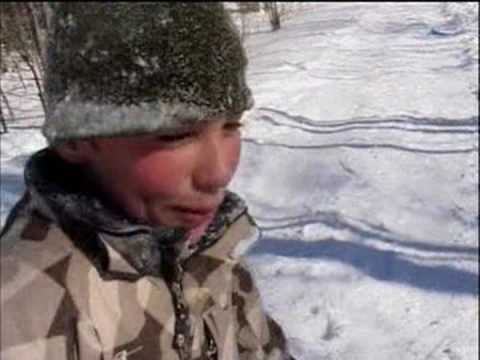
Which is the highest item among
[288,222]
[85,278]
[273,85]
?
[85,278]

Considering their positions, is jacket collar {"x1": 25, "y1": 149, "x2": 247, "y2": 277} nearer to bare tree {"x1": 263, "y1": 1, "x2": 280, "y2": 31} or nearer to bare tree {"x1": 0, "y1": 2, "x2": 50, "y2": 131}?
bare tree {"x1": 0, "y1": 2, "x2": 50, "y2": 131}

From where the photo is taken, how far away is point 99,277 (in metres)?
1.09

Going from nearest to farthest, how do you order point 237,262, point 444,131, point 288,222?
point 237,262 < point 288,222 < point 444,131

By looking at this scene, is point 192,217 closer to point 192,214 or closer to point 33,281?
point 192,214

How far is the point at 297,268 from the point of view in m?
3.77

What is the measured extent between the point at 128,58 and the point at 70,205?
0.23 meters

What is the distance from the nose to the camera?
3.34ft

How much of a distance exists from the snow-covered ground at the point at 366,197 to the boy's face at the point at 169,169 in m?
2.02

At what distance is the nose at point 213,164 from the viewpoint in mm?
1020

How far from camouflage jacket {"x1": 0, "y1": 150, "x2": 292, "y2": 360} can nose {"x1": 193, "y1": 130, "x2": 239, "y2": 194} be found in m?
0.11

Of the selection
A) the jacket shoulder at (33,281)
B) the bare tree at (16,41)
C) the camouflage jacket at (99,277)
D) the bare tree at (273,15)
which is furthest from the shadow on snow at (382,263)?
the bare tree at (273,15)

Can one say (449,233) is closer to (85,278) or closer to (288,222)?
(288,222)

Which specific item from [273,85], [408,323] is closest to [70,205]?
[408,323]

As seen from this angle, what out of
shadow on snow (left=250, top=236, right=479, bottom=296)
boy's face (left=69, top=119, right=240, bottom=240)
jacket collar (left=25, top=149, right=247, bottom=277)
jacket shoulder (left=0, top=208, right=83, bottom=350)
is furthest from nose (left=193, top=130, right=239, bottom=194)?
shadow on snow (left=250, top=236, right=479, bottom=296)
